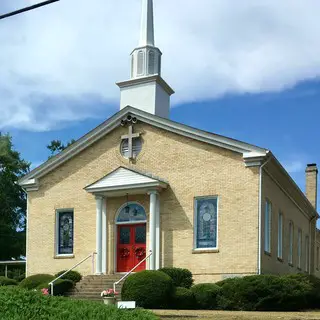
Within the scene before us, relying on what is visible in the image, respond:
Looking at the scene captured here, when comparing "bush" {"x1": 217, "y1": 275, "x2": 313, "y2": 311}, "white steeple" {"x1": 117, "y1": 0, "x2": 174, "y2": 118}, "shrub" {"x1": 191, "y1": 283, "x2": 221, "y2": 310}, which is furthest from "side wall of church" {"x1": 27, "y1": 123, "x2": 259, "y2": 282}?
"white steeple" {"x1": 117, "y1": 0, "x2": 174, "y2": 118}

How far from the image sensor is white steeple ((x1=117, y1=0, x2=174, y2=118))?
29.5m

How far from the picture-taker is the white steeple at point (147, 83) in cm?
2952

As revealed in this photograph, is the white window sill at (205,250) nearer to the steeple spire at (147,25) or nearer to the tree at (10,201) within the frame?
the steeple spire at (147,25)

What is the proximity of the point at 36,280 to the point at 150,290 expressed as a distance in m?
7.14

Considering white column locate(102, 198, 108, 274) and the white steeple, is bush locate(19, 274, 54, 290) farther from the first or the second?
the white steeple

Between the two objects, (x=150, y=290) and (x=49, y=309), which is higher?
(x=49, y=309)

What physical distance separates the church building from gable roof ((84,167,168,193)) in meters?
0.05

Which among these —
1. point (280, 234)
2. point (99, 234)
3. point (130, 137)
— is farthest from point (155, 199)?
point (280, 234)

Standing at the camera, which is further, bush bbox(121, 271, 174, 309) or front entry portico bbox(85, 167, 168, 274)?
front entry portico bbox(85, 167, 168, 274)

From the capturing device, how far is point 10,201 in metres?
53.2

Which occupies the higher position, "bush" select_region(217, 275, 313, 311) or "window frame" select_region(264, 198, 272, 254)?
"window frame" select_region(264, 198, 272, 254)

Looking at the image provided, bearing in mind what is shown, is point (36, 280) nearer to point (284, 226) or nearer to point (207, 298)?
point (207, 298)

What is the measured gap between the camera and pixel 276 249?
2642 centimetres

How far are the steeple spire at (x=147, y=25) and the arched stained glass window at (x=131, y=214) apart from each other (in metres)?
8.93
